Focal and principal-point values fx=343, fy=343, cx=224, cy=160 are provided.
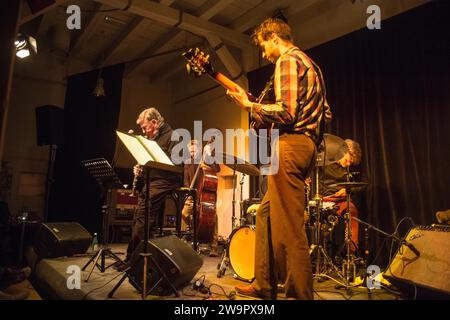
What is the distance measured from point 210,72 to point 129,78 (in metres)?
7.08

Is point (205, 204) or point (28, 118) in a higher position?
point (28, 118)

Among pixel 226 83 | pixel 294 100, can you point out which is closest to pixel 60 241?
pixel 226 83

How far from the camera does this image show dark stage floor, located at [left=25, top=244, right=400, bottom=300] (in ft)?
8.82

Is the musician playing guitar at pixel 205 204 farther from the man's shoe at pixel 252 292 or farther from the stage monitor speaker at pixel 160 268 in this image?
the man's shoe at pixel 252 292

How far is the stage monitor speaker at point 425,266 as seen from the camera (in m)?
2.71

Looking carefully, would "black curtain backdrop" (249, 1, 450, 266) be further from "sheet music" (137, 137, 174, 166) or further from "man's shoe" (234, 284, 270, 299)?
"sheet music" (137, 137, 174, 166)

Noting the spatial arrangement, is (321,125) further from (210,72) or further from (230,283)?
(230,283)

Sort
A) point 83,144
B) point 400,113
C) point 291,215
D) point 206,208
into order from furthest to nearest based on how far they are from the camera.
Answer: point 83,144
point 206,208
point 400,113
point 291,215

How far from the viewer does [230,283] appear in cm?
334

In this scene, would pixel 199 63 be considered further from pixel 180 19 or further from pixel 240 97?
pixel 180 19

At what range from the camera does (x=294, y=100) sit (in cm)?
210

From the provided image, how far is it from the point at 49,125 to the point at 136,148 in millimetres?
4741

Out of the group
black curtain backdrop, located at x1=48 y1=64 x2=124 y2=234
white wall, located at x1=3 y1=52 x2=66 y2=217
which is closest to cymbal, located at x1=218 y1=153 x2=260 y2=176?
black curtain backdrop, located at x1=48 y1=64 x2=124 y2=234

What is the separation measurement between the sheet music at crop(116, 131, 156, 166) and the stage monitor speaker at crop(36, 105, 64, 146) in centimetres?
454
